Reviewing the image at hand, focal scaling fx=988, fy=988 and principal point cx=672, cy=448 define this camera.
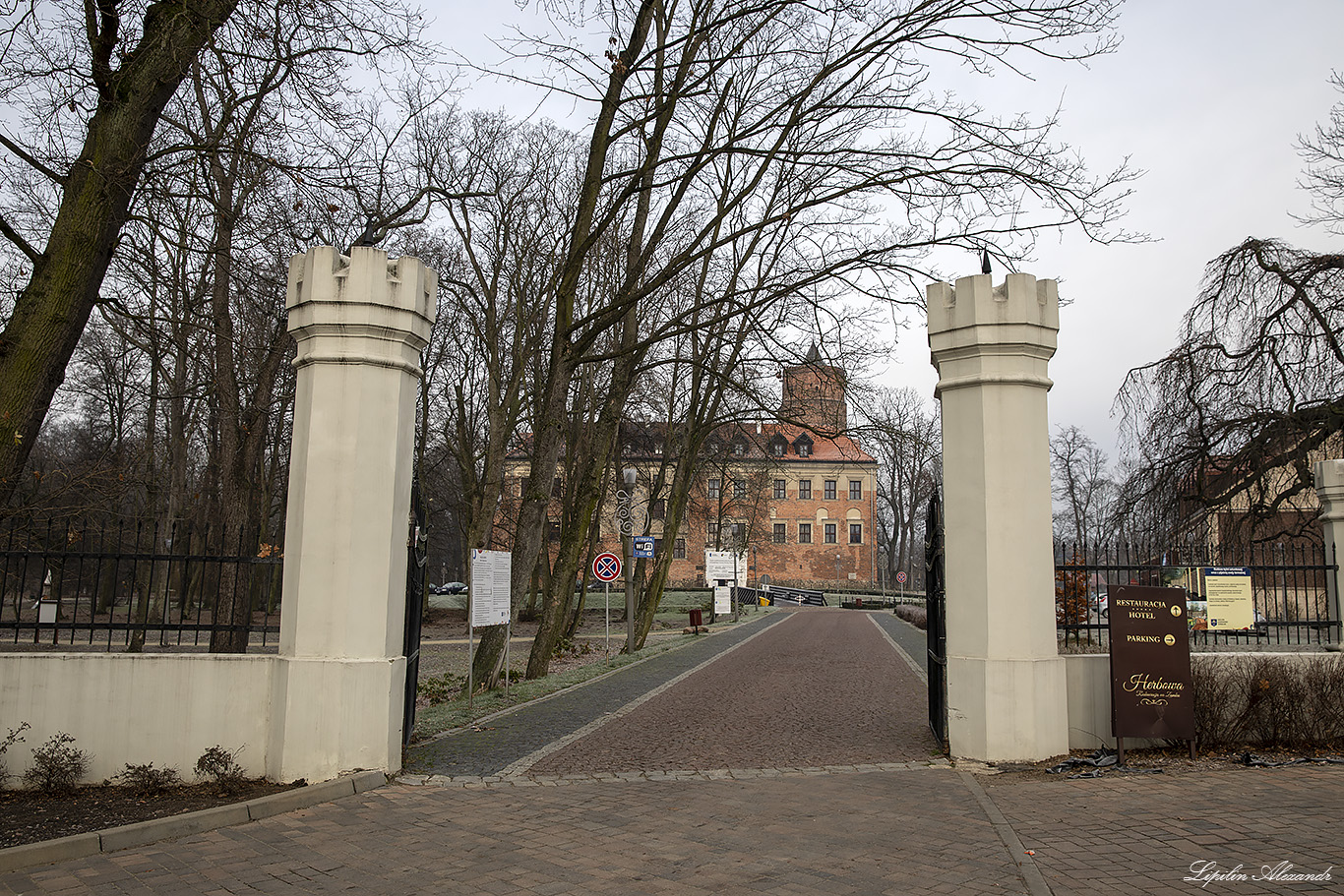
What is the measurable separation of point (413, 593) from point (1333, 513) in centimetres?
899

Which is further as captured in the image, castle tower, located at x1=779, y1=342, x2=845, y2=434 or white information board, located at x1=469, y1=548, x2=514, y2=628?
castle tower, located at x1=779, y1=342, x2=845, y2=434

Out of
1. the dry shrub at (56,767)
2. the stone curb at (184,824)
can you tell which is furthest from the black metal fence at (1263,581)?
the dry shrub at (56,767)

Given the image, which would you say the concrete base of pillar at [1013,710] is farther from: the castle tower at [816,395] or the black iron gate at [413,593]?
the castle tower at [816,395]

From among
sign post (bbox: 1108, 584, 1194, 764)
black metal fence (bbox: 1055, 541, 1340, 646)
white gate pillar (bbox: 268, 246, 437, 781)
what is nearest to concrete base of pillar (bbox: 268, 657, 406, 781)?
white gate pillar (bbox: 268, 246, 437, 781)

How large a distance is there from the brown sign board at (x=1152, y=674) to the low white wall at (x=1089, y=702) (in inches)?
19.5

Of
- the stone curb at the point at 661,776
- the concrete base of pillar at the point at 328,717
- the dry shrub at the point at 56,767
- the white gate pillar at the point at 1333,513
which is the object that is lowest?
the stone curb at the point at 661,776

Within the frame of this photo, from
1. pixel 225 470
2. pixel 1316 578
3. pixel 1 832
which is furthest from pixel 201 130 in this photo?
pixel 1316 578

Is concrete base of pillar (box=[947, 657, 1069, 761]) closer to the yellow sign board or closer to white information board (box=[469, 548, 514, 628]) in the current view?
the yellow sign board

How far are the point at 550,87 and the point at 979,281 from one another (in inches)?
250

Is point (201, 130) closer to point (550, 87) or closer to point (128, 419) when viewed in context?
point (550, 87)

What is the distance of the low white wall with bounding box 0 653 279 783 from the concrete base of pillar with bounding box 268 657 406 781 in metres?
0.26

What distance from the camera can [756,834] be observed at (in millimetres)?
6191

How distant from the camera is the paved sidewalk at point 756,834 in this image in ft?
17.0

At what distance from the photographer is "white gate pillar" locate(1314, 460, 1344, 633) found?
9.84 metres
